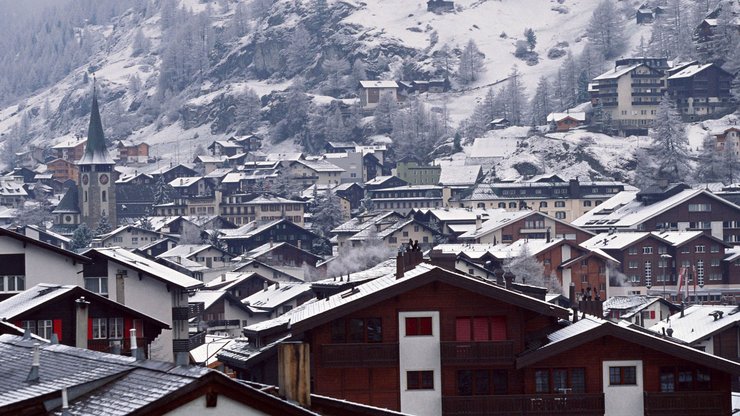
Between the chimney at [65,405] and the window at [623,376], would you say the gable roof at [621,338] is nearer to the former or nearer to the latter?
the window at [623,376]

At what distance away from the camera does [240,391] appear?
15.8 m

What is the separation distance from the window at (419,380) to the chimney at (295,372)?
16.0m

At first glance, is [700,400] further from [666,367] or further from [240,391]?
[240,391]

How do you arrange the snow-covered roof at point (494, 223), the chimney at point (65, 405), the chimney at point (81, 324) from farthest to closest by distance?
the snow-covered roof at point (494, 223), the chimney at point (81, 324), the chimney at point (65, 405)

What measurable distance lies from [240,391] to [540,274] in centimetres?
12908

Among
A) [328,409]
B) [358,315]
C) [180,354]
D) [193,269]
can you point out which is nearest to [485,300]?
[358,315]

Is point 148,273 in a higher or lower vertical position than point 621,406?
higher

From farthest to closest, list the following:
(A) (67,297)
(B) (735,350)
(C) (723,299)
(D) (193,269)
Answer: (D) (193,269)
(C) (723,299)
(B) (735,350)
(A) (67,297)

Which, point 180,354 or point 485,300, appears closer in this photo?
point 180,354

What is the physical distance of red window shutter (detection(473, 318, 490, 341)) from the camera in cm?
3338

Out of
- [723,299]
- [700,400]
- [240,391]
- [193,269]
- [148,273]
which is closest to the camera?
[240,391]

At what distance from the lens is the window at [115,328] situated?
131 feet

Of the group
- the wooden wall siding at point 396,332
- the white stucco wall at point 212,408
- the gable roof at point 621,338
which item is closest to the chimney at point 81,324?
the wooden wall siding at point 396,332

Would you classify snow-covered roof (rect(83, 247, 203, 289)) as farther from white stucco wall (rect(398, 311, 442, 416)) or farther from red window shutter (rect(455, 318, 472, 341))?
red window shutter (rect(455, 318, 472, 341))
